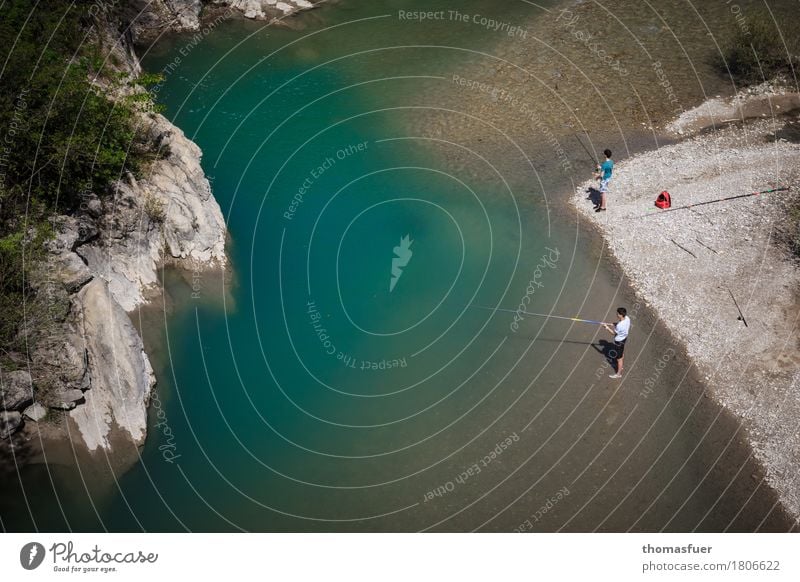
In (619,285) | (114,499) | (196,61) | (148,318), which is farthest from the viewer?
(196,61)

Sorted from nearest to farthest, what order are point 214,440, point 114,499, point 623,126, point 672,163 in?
1. point 114,499
2. point 214,440
3. point 672,163
4. point 623,126

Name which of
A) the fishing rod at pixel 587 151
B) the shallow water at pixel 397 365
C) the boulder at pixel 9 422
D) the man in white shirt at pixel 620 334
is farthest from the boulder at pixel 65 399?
the fishing rod at pixel 587 151

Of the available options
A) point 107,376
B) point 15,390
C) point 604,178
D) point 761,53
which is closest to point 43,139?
point 107,376

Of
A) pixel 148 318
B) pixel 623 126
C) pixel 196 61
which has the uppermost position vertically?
pixel 196 61

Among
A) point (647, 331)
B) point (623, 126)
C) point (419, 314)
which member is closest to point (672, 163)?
point (623, 126)

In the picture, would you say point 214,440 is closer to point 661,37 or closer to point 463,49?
point 463,49

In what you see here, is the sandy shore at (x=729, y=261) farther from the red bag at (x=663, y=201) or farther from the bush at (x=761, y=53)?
the bush at (x=761, y=53)

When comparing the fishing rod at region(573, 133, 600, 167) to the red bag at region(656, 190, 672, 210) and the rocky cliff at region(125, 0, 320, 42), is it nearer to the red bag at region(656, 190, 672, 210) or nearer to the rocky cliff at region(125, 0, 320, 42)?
the red bag at region(656, 190, 672, 210)
